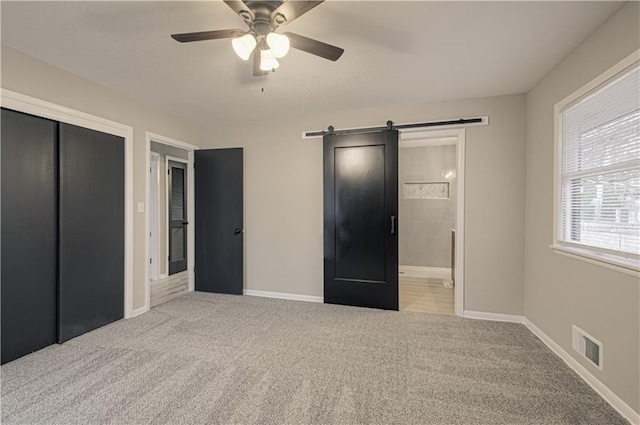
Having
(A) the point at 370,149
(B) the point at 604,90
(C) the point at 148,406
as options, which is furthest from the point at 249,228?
(B) the point at 604,90

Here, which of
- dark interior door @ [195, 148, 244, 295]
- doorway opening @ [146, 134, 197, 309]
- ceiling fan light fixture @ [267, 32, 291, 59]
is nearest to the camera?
ceiling fan light fixture @ [267, 32, 291, 59]

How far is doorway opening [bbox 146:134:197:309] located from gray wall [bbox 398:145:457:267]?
12.6 ft

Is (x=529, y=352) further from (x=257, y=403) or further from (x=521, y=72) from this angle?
(x=521, y=72)

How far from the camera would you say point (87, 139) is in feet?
9.29

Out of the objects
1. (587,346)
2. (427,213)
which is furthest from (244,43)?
(427,213)

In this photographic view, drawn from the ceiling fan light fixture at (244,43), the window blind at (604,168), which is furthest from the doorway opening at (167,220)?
the window blind at (604,168)

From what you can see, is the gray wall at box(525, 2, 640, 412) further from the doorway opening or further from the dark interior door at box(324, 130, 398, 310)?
the doorway opening

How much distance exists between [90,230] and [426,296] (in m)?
4.13

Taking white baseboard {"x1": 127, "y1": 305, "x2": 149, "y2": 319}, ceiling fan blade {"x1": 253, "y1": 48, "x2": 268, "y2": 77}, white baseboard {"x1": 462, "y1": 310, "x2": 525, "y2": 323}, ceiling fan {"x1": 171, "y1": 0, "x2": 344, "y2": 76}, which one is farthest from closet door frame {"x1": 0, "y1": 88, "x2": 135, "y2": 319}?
white baseboard {"x1": 462, "y1": 310, "x2": 525, "y2": 323}

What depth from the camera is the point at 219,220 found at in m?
4.20

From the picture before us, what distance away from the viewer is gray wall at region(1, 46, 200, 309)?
2.33 m

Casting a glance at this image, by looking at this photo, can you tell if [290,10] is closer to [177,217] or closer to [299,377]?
[299,377]

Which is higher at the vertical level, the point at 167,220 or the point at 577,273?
the point at 167,220

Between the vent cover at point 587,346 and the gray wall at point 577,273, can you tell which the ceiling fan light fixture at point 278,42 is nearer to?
the gray wall at point 577,273
